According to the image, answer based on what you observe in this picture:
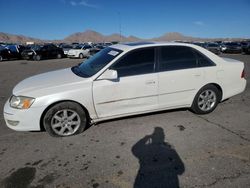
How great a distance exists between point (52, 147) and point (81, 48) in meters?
22.9

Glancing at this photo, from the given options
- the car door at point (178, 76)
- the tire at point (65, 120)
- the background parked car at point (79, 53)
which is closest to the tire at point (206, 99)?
the car door at point (178, 76)

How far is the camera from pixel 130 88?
4.19 meters

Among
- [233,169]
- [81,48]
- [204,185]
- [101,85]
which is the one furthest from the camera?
[81,48]

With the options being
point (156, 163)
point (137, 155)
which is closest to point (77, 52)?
point (137, 155)

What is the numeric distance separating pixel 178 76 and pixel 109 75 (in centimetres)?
144

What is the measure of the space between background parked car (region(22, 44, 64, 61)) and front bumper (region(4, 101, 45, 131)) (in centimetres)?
2055

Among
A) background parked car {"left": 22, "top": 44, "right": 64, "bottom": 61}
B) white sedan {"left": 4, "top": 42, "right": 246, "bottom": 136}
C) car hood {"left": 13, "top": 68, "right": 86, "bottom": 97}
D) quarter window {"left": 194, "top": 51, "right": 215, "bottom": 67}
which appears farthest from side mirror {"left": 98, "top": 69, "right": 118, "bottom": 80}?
background parked car {"left": 22, "top": 44, "right": 64, "bottom": 61}

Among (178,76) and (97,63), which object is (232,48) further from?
(97,63)

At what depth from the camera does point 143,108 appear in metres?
4.42

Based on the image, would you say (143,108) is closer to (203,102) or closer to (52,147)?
(203,102)

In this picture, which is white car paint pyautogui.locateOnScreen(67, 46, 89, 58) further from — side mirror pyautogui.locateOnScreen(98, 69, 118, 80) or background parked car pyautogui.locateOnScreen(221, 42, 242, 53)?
side mirror pyautogui.locateOnScreen(98, 69, 118, 80)

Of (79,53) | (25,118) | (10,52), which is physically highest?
(10,52)

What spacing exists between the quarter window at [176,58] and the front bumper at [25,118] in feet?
8.03

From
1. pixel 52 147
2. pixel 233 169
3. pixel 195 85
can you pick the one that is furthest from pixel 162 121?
pixel 52 147
